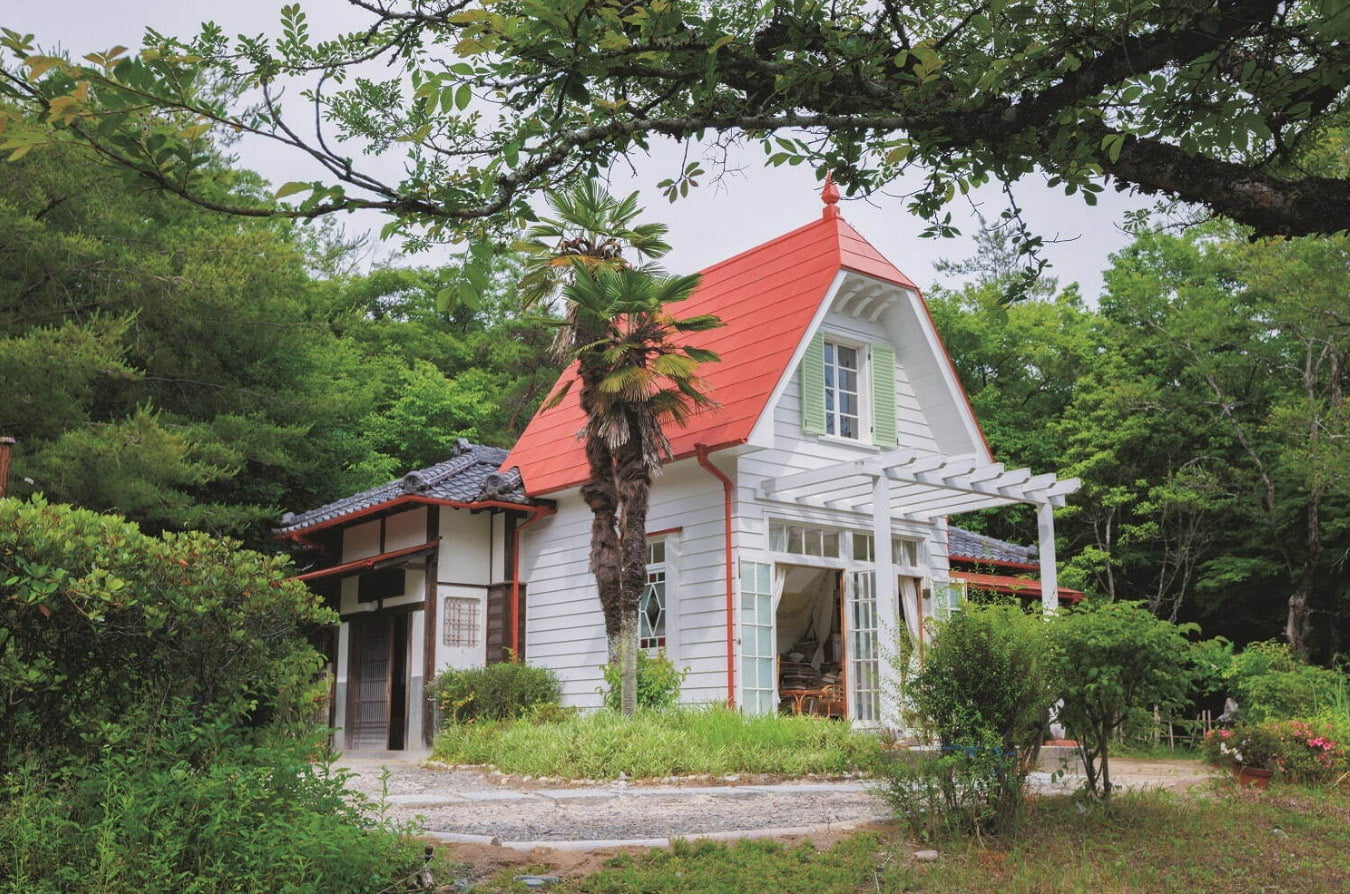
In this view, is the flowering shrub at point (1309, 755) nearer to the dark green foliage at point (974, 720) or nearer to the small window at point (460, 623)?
the dark green foliage at point (974, 720)

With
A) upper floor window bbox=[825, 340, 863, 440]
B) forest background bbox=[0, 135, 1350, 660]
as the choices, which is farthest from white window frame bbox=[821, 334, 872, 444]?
forest background bbox=[0, 135, 1350, 660]

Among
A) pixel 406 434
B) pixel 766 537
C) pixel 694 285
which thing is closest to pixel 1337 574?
pixel 766 537

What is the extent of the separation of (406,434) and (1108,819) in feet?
68.5

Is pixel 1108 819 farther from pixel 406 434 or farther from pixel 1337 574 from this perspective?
pixel 406 434

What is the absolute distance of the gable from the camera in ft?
42.1

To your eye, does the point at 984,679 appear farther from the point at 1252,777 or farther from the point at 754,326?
the point at 754,326

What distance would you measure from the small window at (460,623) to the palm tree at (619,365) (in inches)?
124

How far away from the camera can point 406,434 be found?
25625mm

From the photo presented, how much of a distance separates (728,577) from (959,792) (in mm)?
6237

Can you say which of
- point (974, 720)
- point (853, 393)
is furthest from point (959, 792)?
point (853, 393)

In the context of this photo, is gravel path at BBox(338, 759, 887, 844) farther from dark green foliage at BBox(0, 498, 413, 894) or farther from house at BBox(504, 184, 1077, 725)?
house at BBox(504, 184, 1077, 725)

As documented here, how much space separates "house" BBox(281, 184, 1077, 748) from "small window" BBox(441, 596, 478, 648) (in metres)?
0.04

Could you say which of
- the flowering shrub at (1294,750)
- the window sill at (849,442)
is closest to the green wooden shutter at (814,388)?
the window sill at (849,442)

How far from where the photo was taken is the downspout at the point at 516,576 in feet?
49.1
